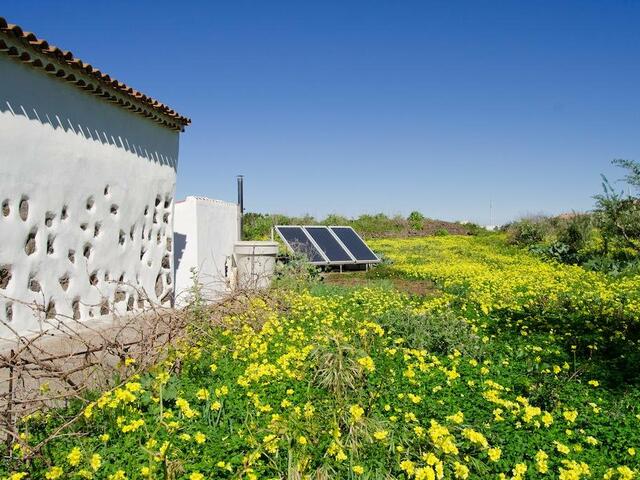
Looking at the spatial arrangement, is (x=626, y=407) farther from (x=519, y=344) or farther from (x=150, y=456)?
(x=150, y=456)

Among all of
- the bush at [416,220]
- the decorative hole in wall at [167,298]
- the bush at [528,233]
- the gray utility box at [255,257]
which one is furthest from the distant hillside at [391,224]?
the decorative hole in wall at [167,298]

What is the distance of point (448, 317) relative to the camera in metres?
7.49

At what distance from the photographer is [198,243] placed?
11.2m

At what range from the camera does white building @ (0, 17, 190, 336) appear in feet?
19.5

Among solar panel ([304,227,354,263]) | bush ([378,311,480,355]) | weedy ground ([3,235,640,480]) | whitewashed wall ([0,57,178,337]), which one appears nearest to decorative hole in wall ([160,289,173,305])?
whitewashed wall ([0,57,178,337])

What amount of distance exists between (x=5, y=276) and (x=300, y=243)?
9.95 meters

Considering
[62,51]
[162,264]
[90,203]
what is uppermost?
[62,51]

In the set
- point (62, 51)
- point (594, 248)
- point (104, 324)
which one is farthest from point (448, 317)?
point (594, 248)

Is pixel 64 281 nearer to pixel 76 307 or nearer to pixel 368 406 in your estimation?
pixel 76 307

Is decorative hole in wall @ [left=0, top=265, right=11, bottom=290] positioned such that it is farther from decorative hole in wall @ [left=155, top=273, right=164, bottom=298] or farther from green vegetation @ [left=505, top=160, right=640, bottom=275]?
green vegetation @ [left=505, top=160, right=640, bottom=275]

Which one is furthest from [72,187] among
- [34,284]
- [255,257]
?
[255,257]

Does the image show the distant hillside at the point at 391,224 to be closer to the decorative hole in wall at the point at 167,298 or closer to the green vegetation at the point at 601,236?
the green vegetation at the point at 601,236

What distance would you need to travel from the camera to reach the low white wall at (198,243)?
431 inches

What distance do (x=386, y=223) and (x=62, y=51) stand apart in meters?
31.0
